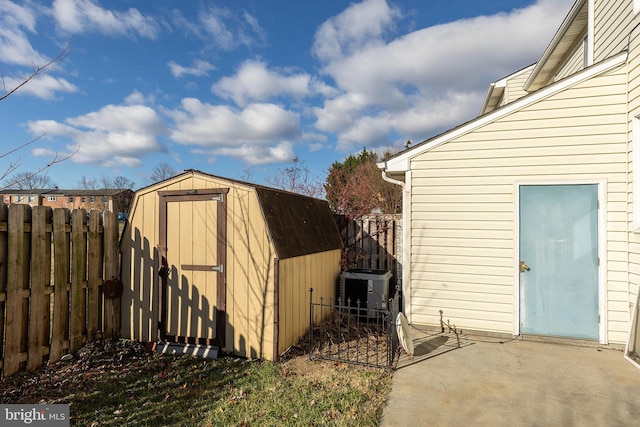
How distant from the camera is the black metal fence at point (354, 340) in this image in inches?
154

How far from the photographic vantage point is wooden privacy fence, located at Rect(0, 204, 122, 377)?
3559 millimetres

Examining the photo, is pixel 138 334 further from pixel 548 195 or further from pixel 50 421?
pixel 548 195

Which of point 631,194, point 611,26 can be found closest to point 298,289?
point 631,194

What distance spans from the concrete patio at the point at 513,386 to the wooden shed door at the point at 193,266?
2664 millimetres

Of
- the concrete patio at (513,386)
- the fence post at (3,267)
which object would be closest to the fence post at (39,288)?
the fence post at (3,267)

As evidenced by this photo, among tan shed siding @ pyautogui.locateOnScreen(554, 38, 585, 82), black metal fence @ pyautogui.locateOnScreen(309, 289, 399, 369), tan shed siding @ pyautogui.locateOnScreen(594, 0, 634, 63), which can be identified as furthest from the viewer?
tan shed siding @ pyautogui.locateOnScreen(554, 38, 585, 82)

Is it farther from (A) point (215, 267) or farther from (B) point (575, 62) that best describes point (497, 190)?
(B) point (575, 62)

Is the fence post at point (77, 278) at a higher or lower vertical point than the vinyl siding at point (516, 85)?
lower

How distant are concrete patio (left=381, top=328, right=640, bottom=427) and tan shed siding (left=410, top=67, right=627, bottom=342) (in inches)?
25.5

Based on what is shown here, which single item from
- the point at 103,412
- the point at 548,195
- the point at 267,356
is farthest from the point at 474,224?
the point at 103,412

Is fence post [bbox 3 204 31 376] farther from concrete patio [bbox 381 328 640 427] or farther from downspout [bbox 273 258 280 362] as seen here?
concrete patio [bbox 381 328 640 427]

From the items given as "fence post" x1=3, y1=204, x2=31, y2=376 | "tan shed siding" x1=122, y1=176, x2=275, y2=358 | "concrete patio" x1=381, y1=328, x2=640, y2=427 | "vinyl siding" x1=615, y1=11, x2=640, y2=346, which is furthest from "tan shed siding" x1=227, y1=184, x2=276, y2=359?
"vinyl siding" x1=615, y1=11, x2=640, y2=346

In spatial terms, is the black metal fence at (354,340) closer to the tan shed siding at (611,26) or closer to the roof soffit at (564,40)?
the tan shed siding at (611,26)

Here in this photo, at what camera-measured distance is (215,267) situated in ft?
14.4
